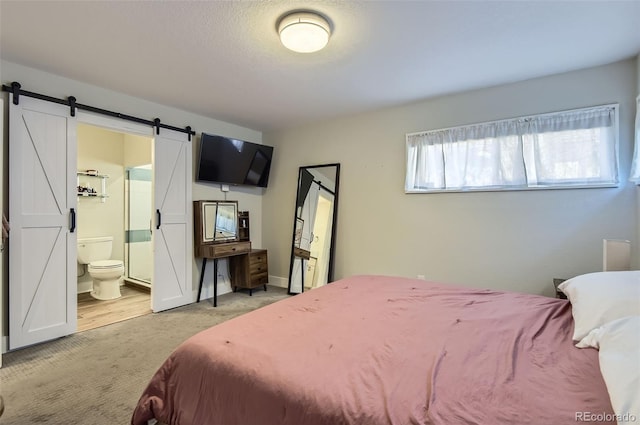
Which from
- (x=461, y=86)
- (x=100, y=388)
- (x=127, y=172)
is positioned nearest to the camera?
(x=100, y=388)

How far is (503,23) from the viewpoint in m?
2.07

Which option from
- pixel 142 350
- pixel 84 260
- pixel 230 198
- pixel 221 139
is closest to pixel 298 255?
pixel 230 198

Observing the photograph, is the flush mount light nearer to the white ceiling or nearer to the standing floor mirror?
the white ceiling

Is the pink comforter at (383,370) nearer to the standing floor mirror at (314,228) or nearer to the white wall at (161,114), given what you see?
the standing floor mirror at (314,228)

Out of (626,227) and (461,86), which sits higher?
(461,86)

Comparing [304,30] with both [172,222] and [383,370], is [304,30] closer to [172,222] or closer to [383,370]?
[383,370]

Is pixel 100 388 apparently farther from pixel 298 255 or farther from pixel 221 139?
pixel 221 139

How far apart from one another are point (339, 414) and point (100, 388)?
2.01 meters

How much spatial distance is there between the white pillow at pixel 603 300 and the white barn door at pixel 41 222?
12.8ft

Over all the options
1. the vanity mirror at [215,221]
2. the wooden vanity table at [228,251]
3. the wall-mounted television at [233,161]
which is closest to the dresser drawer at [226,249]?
the wooden vanity table at [228,251]

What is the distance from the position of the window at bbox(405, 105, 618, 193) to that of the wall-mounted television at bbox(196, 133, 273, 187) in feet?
7.31

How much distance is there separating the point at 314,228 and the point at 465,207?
1980mm

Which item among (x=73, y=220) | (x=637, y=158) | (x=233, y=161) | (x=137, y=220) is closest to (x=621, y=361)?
(x=637, y=158)

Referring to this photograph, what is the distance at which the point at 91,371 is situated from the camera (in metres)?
2.27
